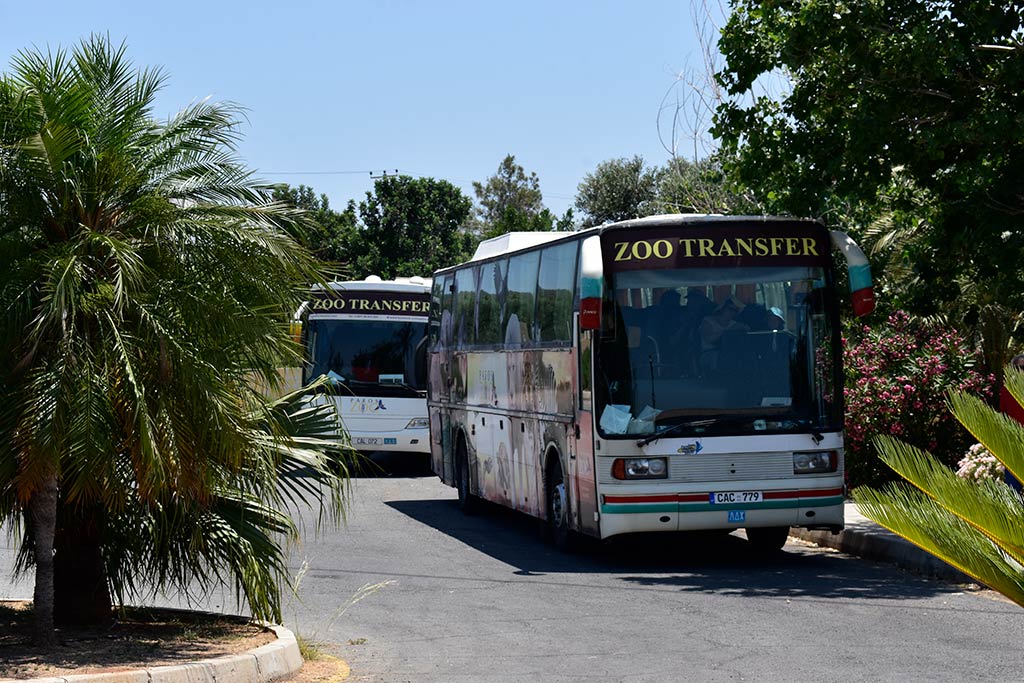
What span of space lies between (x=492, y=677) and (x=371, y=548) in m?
6.92

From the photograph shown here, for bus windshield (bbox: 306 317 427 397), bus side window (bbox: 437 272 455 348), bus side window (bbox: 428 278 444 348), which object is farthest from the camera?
bus windshield (bbox: 306 317 427 397)

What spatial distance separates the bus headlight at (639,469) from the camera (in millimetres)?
13062

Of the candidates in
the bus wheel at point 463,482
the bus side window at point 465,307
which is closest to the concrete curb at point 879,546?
the bus wheel at point 463,482

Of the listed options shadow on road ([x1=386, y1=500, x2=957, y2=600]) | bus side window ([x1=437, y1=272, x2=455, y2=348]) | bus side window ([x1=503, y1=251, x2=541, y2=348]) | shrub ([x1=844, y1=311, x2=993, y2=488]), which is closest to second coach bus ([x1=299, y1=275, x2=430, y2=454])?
bus side window ([x1=437, y1=272, x2=455, y2=348])

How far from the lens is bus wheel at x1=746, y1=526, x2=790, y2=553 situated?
14.5 metres

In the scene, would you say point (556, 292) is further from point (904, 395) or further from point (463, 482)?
point (904, 395)

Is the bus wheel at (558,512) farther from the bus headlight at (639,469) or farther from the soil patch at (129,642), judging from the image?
the soil patch at (129,642)

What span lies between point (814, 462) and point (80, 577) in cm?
702

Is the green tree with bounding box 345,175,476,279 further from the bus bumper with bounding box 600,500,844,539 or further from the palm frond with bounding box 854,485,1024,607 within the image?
the palm frond with bounding box 854,485,1024,607

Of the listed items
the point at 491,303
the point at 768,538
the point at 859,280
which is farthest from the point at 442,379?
the point at 859,280

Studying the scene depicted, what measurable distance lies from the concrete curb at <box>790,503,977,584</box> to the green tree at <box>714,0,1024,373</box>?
101 inches

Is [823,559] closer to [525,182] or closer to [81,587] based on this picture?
[81,587]

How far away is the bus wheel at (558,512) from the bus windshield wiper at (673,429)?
1498mm

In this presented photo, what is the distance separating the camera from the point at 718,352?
1327cm
